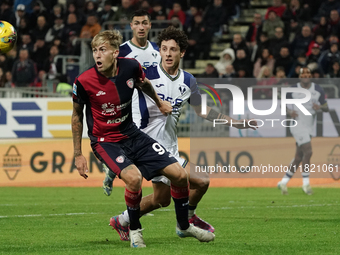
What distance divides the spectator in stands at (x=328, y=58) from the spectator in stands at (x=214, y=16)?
433cm

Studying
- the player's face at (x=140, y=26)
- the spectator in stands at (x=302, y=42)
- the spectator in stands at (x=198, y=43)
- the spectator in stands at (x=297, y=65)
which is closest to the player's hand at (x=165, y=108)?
the player's face at (x=140, y=26)

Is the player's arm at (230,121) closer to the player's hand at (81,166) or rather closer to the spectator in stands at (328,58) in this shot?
the player's hand at (81,166)

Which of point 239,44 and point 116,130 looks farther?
point 239,44

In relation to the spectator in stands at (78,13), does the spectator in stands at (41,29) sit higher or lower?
lower

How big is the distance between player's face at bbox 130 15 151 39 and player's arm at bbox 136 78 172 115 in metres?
2.58

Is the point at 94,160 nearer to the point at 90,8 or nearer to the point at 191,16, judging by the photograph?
the point at 191,16

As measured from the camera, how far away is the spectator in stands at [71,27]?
20844mm

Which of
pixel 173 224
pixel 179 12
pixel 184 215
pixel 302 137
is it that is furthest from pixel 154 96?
pixel 179 12

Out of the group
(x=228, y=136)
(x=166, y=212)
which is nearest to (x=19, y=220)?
(x=166, y=212)

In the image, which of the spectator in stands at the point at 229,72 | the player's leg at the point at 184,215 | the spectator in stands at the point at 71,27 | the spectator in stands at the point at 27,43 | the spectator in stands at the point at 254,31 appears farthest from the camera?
the spectator in stands at the point at 71,27

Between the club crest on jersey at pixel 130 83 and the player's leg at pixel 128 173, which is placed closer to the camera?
the player's leg at pixel 128 173

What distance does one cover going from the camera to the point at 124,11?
2053 cm

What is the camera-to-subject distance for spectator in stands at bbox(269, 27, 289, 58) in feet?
59.1

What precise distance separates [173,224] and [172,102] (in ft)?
6.32
